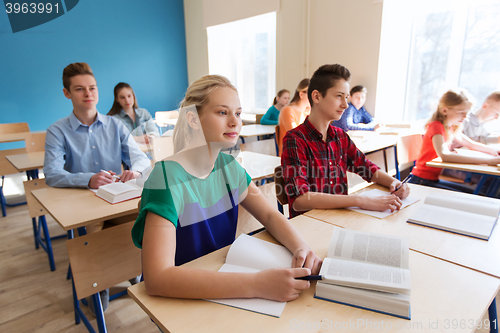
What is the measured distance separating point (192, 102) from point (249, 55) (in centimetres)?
499

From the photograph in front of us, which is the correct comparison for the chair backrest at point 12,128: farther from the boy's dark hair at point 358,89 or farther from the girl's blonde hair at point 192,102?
the boy's dark hair at point 358,89

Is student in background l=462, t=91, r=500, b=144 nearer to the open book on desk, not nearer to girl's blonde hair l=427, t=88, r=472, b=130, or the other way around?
girl's blonde hair l=427, t=88, r=472, b=130

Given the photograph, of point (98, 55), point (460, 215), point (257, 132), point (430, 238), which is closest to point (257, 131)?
point (257, 132)

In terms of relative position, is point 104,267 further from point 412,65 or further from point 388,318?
point 412,65

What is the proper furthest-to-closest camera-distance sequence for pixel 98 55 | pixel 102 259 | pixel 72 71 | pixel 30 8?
pixel 98 55, pixel 30 8, pixel 72 71, pixel 102 259

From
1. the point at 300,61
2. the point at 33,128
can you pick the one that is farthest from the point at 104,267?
the point at 33,128

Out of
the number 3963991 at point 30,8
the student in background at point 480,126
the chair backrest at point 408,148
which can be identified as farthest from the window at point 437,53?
the number 3963991 at point 30,8

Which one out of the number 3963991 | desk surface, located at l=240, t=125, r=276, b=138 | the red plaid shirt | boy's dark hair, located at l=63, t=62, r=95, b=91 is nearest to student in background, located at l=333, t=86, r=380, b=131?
desk surface, located at l=240, t=125, r=276, b=138

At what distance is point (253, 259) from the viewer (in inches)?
31.4

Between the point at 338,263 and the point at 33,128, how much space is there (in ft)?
18.2

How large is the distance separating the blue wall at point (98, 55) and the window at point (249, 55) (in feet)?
3.08

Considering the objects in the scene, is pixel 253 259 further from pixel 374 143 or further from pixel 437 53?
pixel 437 53

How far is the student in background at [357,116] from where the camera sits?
3.45 meters

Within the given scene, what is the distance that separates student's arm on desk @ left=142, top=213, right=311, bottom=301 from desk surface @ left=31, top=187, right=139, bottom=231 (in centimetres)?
61
